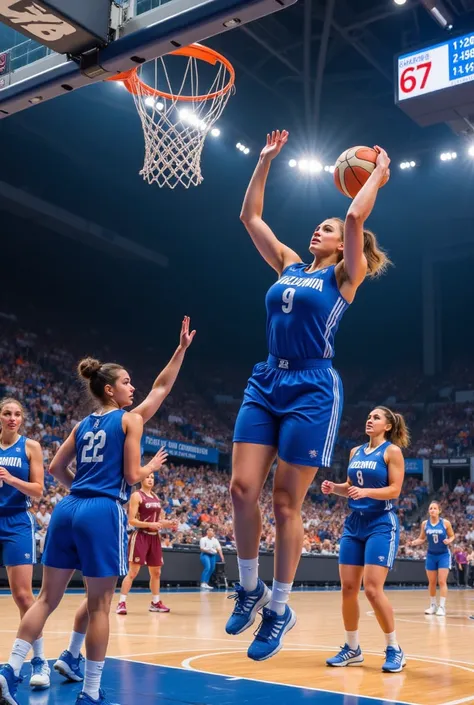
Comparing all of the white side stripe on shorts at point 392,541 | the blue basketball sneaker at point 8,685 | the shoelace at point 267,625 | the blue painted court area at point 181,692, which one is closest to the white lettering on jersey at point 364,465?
the white side stripe on shorts at point 392,541

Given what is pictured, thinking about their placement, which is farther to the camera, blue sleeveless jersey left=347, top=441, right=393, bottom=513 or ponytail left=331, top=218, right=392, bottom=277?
blue sleeveless jersey left=347, top=441, right=393, bottom=513

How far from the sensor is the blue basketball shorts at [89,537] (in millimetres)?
4652

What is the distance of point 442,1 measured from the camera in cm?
1480

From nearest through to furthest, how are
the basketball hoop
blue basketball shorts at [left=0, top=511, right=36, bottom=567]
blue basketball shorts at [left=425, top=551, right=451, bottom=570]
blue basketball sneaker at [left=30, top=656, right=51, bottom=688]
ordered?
1. blue basketball sneaker at [left=30, top=656, right=51, bottom=688]
2. blue basketball shorts at [left=0, top=511, right=36, bottom=567]
3. the basketball hoop
4. blue basketball shorts at [left=425, top=551, right=451, bottom=570]

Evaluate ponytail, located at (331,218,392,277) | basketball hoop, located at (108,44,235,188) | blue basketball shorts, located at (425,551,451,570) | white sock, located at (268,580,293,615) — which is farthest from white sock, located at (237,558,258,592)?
blue basketball shorts, located at (425,551,451,570)

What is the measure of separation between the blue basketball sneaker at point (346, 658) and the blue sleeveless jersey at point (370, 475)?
50.4 inches

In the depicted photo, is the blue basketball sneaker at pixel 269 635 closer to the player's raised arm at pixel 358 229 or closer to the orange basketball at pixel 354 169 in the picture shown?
the player's raised arm at pixel 358 229

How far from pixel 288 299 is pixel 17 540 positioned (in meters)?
3.26

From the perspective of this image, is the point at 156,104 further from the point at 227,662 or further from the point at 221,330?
the point at 221,330

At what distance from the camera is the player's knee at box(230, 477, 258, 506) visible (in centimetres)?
407

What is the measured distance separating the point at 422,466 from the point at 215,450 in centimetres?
993

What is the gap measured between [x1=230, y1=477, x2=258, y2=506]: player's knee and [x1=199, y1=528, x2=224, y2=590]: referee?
13800mm

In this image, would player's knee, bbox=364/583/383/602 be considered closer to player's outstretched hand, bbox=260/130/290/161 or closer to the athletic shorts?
player's outstretched hand, bbox=260/130/290/161

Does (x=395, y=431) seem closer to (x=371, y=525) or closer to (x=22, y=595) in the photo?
(x=371, y=525)
